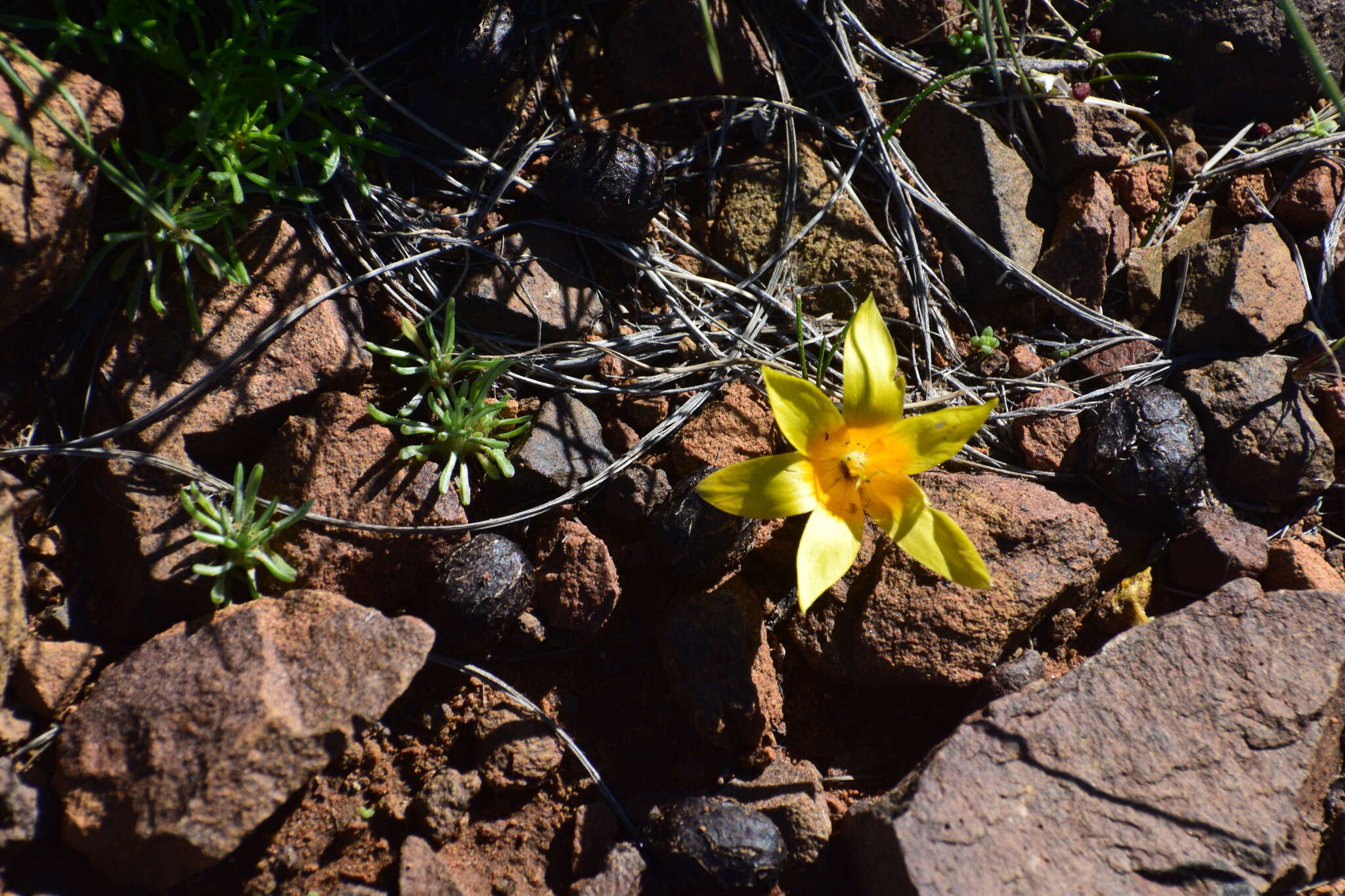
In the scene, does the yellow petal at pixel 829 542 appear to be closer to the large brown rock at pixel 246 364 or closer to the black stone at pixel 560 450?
the black stone at pixel 560 450

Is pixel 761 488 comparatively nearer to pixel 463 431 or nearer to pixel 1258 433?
pixel 463 431

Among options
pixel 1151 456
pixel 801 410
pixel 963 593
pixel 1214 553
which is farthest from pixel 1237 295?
pixel 801 410

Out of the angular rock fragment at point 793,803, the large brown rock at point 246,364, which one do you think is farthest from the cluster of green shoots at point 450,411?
the angular rock fragment at point 793,803

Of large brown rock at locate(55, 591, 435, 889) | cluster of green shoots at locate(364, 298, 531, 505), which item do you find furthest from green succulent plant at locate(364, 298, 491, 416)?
large brown rock at locate(55, 591, 435, 889)

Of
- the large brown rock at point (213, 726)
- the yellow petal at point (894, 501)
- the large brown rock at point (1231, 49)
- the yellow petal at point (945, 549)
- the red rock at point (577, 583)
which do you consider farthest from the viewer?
the large brown rock at point (1231, 49)

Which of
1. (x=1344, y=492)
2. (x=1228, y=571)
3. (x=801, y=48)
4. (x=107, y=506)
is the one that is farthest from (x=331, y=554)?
(x=1344, y=492)
